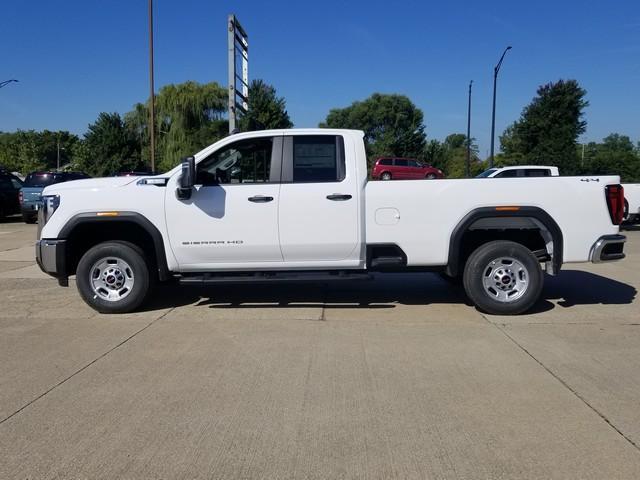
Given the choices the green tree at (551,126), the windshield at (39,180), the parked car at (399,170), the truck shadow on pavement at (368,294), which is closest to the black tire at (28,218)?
the windshield at (39,180)

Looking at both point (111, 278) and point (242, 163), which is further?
point (242, 163)

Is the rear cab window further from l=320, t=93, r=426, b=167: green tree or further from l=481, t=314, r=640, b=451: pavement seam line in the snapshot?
l=320, t=93, r=426, b=167: green tree

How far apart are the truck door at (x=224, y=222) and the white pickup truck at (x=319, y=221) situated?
1 centimetres

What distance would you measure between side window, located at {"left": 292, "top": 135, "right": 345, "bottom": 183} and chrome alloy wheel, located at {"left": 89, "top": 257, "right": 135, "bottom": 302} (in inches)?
93.3

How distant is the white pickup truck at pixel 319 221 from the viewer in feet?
20.8

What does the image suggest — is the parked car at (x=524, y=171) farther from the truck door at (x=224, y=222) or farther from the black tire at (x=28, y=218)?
the black tire at (x=28, y=218)

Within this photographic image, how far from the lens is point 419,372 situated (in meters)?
4.74

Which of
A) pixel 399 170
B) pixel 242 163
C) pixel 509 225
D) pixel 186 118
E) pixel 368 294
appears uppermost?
pixel 186 118

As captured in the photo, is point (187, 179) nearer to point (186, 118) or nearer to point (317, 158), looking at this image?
point (317, 158)

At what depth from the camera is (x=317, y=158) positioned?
21.5 ft

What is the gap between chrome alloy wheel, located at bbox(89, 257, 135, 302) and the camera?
6609 mm

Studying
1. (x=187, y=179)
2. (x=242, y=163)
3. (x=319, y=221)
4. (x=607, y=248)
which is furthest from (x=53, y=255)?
(x=607, y=248)

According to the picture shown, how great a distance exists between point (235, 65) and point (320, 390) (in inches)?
428

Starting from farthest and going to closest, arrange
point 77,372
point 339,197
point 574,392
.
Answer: point 339,197, point 77,372, point 574,392
